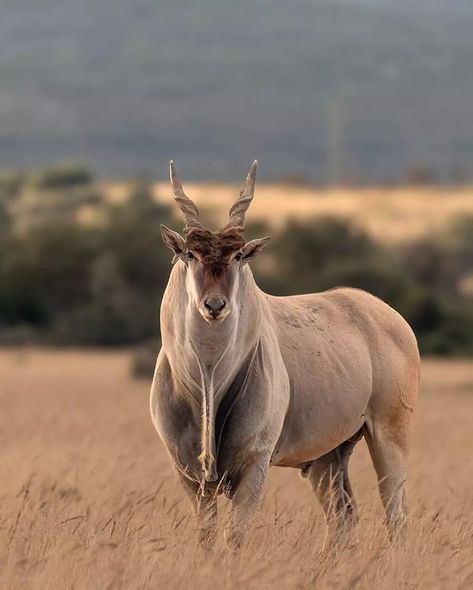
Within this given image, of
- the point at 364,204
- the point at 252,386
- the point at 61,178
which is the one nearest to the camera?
the point at 252,386

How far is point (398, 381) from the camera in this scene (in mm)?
9609

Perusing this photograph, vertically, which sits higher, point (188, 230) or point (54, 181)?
point (188, 230)

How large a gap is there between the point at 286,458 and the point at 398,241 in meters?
53.5

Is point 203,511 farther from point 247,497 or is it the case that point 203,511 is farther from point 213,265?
point 213,265

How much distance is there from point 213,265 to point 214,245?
0.40 ft

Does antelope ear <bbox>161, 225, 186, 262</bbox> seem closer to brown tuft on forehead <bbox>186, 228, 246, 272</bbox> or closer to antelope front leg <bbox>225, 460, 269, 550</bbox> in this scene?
brown tuft on forehead <bbox>186, 228, 246, 272</bbox>

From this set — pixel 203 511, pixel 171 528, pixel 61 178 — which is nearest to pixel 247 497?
pixel 203 511

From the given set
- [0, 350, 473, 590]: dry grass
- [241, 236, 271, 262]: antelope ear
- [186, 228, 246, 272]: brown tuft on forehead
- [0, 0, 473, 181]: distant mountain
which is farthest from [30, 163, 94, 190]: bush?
[186, 228, 246, 272]: brown tuft on forehead

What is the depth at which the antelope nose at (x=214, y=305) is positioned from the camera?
296 inches

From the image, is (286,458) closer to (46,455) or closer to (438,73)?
(46,455)

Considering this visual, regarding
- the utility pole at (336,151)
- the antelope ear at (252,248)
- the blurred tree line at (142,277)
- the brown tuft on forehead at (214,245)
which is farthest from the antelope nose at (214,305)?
the utility pole at (336,151)

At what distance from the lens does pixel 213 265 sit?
769cm

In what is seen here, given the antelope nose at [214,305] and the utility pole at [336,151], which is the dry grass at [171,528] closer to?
the antelope nose at [214,305]

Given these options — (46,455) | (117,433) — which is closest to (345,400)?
(46,455)
